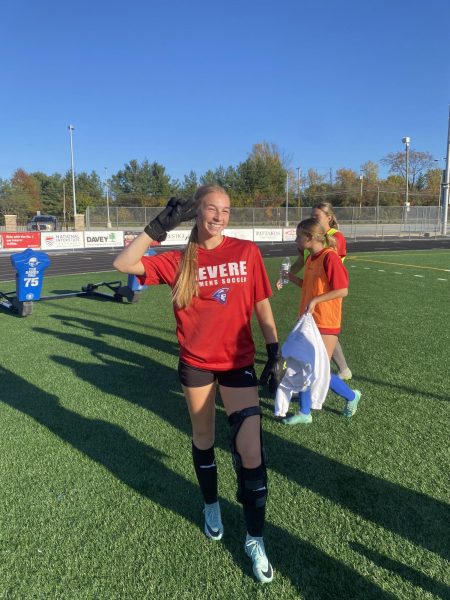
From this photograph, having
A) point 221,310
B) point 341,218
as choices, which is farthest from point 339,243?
point 341,218

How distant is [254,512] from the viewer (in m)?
2.33

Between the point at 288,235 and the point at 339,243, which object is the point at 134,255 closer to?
the point at 339,243

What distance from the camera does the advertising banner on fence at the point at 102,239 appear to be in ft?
84.2

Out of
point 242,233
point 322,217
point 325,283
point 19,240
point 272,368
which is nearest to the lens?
point 272,368

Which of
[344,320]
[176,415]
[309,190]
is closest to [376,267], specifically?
[344,320]

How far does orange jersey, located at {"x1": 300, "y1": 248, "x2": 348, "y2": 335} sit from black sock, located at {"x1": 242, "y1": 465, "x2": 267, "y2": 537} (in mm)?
1754

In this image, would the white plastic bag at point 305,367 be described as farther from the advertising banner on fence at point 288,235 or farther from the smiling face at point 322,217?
the advertising banner on fence at point 288,235

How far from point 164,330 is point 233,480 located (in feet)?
14.7

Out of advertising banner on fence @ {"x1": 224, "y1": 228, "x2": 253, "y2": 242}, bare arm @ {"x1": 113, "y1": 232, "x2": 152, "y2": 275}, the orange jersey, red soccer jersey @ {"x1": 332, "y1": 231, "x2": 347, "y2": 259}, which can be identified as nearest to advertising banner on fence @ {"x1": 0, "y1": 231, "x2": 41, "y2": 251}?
advertising banner on fence @ {"x1": 224, "y1": 228, "x2": 253, "y2": 242}

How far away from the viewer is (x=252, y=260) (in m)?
2.47

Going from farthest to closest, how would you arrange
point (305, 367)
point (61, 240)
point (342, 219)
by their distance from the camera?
point (342, 219) < point (61, 240) < point (305, 367)

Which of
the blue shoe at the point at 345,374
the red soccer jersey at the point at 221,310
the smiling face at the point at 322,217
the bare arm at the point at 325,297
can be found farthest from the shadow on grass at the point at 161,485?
the smiling face at the point at 322,217

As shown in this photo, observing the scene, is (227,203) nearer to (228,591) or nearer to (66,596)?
(228,591)

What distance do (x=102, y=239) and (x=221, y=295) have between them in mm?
25155
